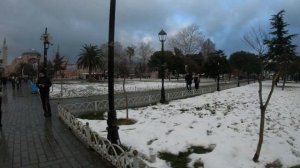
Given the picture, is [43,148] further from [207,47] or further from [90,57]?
[207,47]

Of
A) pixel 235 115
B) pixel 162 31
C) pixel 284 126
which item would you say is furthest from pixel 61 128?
pixel 162 31

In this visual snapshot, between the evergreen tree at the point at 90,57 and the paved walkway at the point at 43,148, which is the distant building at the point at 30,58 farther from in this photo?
the paved walkway at the point at 43,148

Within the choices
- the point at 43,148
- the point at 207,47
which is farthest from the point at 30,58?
the point at 43,148

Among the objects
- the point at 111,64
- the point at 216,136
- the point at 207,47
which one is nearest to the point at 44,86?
the point at 111,64

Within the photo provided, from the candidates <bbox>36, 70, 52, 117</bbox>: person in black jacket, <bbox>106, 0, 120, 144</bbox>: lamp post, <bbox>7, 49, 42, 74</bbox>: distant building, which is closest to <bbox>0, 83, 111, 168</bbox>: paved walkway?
<bbox>106, 0, 120, 144</bbox>: lamp post

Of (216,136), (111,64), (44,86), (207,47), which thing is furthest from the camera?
(207,47)

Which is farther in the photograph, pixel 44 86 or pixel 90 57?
pixel 90 57

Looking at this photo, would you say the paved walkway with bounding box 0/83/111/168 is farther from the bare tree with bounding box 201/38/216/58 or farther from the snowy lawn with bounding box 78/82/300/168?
the bare tree with bounding box 201/38/216/58

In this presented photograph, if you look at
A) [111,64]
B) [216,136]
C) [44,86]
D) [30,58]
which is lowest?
[216,136]

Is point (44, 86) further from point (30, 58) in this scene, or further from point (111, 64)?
point (30, 58)

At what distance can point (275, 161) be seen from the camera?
7785 mm

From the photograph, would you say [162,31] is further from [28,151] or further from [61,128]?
[28,151]

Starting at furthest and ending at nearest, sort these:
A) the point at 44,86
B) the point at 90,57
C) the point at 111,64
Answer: the point at 90,57
the point at 44,86
the point at 111,64

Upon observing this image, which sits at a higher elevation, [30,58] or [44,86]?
[30,58]
